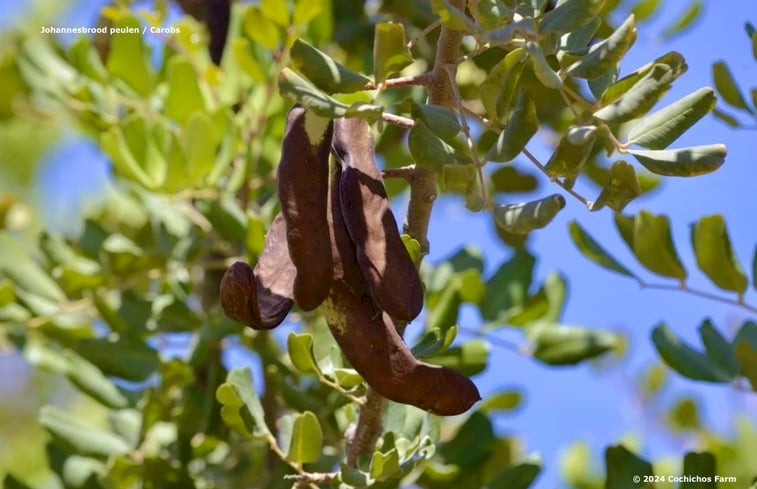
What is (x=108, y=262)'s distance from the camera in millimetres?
1420

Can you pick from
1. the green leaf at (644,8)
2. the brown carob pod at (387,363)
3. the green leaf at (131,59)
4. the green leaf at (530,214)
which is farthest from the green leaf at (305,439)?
the green leaf at (644,8)

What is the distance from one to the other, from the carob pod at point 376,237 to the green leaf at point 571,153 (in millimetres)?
121

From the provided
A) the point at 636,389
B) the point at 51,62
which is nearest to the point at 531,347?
the point at 51,62

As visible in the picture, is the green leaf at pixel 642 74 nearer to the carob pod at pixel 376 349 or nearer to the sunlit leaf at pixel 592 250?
the carob pod at pixel 376 349

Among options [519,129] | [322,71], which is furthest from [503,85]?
[322,71]

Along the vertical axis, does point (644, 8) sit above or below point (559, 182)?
above

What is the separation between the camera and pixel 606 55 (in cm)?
79

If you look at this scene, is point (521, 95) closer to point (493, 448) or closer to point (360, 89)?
point (360, 89)

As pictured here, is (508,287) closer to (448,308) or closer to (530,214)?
(448,308)

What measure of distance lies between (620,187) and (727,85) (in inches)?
18.2

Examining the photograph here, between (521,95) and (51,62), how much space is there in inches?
36.2

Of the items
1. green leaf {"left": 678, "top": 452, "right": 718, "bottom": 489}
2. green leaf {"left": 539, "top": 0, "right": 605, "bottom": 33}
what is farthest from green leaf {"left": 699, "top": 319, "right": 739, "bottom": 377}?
green leaf {"left": 539, "top": 0, "right": 605, "bottom": 33}

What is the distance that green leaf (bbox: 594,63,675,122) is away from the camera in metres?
0.78

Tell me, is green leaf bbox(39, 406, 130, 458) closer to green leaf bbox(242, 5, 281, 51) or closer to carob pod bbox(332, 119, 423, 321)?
green leaf bbox(242, 5, 281, 51)
